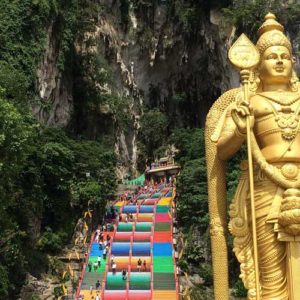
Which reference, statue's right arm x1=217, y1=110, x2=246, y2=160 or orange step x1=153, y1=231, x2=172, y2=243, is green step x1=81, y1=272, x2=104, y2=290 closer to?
orange step x1=153, y1=231, x2=172, y2=243

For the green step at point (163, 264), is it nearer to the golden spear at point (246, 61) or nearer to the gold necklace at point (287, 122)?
the gold necklace at point (287, 122)

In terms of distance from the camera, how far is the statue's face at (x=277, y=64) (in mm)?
5922

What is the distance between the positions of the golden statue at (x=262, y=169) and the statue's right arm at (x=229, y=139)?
10mm

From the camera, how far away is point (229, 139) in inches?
224

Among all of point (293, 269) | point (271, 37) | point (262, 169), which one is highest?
point (271, 37)

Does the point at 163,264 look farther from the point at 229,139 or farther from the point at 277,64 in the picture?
the point at 277,64

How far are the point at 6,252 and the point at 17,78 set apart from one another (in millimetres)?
4227

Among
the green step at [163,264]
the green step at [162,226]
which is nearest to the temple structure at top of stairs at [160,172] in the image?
the green step at [162,226]

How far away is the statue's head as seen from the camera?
5.93m

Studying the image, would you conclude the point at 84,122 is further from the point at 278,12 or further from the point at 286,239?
the point at 286,239

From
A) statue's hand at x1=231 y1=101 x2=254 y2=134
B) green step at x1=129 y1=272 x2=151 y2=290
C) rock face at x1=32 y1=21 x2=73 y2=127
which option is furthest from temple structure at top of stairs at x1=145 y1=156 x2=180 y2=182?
statue's hand at x1=231 y1=101 x2=254 y2=134

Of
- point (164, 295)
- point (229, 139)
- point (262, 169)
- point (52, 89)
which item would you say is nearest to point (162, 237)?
point (164, 295)

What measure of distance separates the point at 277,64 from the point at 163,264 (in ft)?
34.6

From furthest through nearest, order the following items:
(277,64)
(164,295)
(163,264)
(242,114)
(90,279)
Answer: (163,264) < (90,279) < (164,295) < (277,64) < (242,114)
